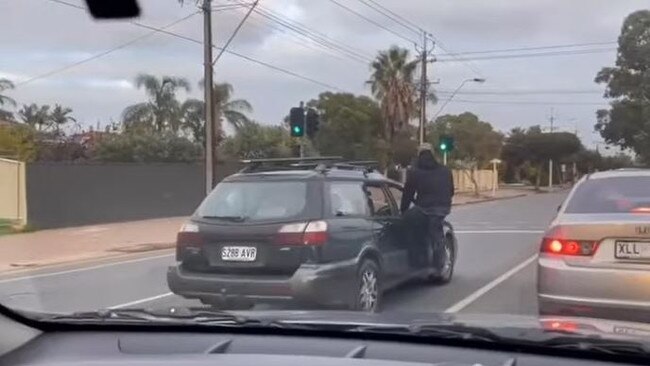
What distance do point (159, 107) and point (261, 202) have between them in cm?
1077

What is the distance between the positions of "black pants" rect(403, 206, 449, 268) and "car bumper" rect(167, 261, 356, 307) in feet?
6.35

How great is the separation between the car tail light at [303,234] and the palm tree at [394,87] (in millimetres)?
2365

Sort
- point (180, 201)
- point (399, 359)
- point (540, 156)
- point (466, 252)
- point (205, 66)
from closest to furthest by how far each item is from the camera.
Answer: point (399, 359) → point (466, 252) → point (205, 66) → point (180, 201) → point (540, 156)

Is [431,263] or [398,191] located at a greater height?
[398,191]

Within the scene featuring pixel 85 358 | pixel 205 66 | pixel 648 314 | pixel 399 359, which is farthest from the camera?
pixel 205 66

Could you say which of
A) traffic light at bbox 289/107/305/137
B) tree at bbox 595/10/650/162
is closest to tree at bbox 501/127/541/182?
tree at bbox 595/10/650/162

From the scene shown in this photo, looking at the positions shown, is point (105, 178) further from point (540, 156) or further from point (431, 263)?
point (431, 263)

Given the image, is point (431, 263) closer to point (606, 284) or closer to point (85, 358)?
point (606, 284)

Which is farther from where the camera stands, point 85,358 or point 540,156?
point 540,156

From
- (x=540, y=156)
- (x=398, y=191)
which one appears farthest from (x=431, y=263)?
(x=540, y=156)

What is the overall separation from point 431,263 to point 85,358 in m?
7.76

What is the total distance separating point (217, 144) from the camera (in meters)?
22.1

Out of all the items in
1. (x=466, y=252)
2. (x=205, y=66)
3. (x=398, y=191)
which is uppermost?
(x=205, y=66)

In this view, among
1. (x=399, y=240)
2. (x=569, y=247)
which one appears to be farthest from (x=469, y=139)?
(x=569, y=247)
